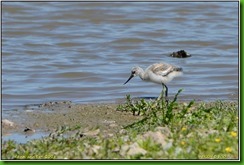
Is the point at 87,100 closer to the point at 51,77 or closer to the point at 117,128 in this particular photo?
the point at 51,77

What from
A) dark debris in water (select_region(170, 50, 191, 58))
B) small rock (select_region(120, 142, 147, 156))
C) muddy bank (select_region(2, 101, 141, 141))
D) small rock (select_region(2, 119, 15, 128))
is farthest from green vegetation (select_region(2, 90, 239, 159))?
dark debris in water (select_region(170, 50, 191, 58))

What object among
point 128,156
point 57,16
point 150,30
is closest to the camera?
point 128,156

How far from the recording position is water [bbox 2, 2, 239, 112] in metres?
12.2

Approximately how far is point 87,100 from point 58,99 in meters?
0.52

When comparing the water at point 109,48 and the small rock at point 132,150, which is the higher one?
the water at point 109,48

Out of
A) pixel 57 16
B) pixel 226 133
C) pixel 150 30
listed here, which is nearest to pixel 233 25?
pixel 150 30

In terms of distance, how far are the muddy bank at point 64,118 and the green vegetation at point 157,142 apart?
80cm

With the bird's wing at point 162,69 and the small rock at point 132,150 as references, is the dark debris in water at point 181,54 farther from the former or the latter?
the small rock at point 132,150

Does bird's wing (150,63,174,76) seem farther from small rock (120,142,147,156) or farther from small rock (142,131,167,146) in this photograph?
small rock (120,142,147,156)

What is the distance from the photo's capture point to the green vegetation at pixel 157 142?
634 centimetres

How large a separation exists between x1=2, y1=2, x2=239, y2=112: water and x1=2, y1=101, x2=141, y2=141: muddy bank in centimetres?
87

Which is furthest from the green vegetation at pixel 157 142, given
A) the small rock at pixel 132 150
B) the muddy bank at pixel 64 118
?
the muddy bank at pixel 64 118

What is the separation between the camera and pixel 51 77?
13062mm

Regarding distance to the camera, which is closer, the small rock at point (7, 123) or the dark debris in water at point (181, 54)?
the small rock at point (7, 123)
